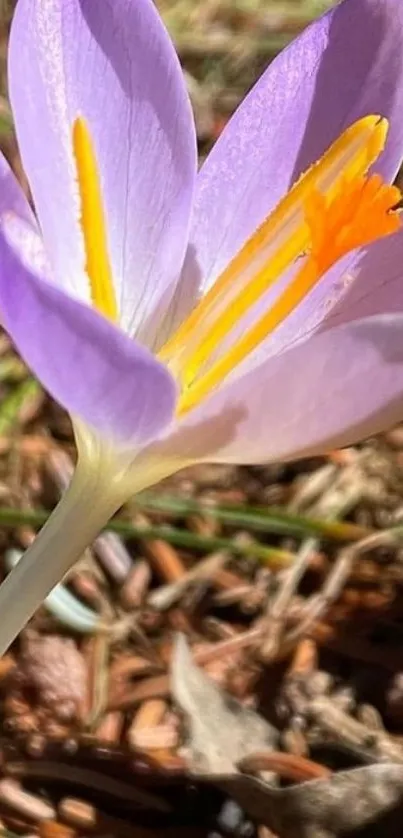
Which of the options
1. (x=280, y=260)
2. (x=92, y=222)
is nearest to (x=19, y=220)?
(x=92, y=222)

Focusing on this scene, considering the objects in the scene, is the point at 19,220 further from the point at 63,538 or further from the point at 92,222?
the point at 63,538

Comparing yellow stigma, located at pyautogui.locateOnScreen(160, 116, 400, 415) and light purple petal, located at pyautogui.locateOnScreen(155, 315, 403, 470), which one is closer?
light purple petal, located at pyautogui.locateOnScreen(155, 315, 403, 470)

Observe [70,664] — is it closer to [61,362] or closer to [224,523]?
[224,523]

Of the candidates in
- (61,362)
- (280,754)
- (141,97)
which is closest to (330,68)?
(141,97)

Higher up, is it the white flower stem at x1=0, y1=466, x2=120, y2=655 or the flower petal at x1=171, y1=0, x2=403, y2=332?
the flower petal at x1=171, y1=0, x2=403, y2=332

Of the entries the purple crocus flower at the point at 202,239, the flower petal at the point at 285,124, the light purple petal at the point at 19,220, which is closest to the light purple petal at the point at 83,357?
the purple crocus flower at the point at 202,239

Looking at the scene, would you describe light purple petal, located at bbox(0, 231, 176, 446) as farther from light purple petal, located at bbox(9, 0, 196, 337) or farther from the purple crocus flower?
A: light purple petal, located at bbox(9, 0, 196, 337)

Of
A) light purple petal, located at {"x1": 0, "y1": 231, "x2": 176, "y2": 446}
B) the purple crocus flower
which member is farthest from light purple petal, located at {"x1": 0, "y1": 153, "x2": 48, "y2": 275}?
light purple petal, located at {"x1": 0, "y1": 231, "x2": 176, "y2": 446}
